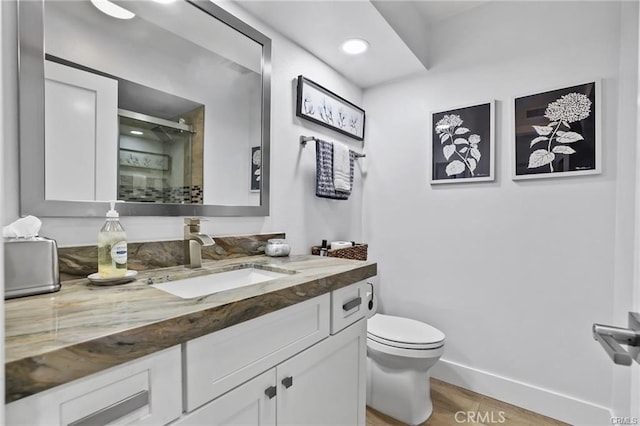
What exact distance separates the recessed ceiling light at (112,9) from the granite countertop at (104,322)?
2.96ft

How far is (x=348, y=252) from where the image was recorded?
191cm

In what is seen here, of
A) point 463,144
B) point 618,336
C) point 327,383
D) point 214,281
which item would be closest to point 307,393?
point 327,383

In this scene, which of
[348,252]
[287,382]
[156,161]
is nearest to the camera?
[287,382]

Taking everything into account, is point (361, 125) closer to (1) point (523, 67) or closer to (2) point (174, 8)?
(1) point (523, 67)

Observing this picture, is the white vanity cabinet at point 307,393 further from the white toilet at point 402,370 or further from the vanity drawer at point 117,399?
the white toilet at point 402,370

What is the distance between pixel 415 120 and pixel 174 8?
1.57 m

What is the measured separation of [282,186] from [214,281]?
69 cm

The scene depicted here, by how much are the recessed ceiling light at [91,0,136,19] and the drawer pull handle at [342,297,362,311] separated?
1322 mm

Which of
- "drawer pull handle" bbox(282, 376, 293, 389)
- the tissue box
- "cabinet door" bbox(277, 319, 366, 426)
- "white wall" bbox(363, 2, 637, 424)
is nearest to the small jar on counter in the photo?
"cabinet door" bbox(277, 319, 366, 426)

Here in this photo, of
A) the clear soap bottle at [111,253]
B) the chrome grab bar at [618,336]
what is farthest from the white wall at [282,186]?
the chrome grab bar at [618,336]

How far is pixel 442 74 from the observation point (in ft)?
6.84

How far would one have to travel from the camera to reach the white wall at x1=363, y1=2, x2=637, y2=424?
5.24 ft

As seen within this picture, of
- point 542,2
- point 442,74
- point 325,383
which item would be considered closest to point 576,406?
point 325,383

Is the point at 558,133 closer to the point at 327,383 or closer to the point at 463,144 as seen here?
the point at 463,144
